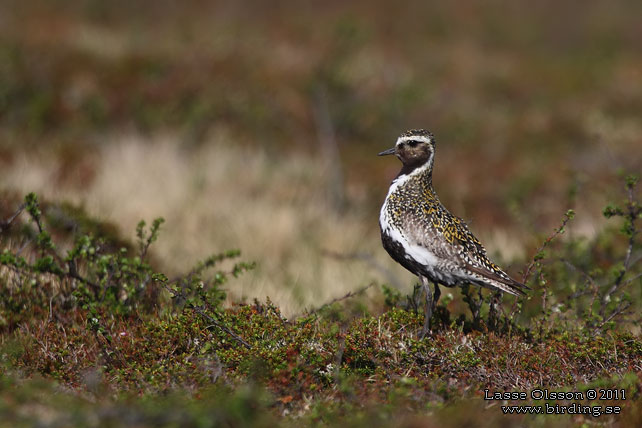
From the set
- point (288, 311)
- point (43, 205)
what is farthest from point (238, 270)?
point (43, 205)

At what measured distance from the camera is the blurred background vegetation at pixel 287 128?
8.56 m

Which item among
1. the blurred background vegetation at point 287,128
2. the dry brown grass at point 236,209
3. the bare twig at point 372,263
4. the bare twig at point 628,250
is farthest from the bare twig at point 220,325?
the bare twig at point 628,250

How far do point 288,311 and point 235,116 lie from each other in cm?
988

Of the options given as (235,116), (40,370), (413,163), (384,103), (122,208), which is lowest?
(40,370)

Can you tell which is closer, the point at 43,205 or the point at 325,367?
the point at 325,367

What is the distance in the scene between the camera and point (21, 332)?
15.1 feet

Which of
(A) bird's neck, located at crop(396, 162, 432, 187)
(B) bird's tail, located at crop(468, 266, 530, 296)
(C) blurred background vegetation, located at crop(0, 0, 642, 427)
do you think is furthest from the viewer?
(A) bird's neck, located at crop(396, 162, 432, 187)

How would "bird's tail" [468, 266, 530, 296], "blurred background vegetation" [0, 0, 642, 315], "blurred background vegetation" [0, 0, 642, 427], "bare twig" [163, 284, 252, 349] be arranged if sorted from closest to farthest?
"blurred background vegetation" [0, 0, 642, 427] < "bare twig" [163, 284, 252, 349] < "bird's tail" [468, 266, 530, 296] < "blurred background vegetation" [0, 0, 642, 315]

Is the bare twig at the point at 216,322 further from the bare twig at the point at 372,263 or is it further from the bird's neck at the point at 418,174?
the bare twig at the point at 372,263

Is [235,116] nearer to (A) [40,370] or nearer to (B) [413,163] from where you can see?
(B) [413,163]

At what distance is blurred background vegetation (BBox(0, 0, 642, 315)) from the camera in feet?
28.1

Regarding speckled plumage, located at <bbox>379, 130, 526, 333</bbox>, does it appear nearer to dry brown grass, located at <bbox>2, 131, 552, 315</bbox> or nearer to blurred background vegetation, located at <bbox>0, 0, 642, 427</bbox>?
blurred background vegetation, located at <bbox>0, 0, 642, 427</bbox>

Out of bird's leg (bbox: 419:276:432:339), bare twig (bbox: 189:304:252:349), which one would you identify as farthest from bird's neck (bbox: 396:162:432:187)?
bare twig (bbox: 189:304:252:349)

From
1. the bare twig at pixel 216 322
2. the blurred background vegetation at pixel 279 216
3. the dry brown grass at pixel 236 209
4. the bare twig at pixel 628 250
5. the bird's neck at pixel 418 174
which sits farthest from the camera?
the dry brown grass at pixel 236 209
